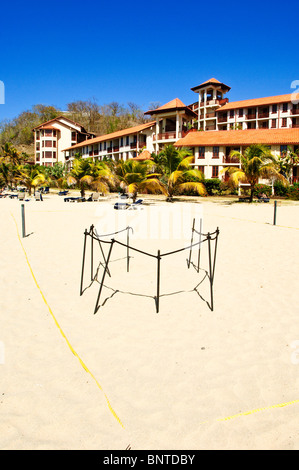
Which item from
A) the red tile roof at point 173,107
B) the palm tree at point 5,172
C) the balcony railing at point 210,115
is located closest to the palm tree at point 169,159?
the red tile roof at point 173,107

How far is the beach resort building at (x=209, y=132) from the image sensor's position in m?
39.2

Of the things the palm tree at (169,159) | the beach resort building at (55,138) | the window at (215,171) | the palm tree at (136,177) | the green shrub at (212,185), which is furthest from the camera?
the beach resort building at (55,138)

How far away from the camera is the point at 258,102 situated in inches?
2142

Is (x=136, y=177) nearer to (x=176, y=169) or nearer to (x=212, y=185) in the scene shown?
(x=176, y=169)

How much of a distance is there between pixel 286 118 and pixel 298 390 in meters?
56.3

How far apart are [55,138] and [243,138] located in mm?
44235

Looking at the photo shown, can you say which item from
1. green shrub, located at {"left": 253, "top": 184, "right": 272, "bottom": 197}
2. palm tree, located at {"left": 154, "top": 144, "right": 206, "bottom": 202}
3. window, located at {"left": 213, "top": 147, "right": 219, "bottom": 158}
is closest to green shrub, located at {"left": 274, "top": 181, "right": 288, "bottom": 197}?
green shrub, located at {"left": 253, "top": 184, "right": 272, "bottom": 197}

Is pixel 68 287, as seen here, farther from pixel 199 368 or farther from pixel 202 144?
pixel 202 144

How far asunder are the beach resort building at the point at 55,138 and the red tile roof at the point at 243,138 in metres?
35.7

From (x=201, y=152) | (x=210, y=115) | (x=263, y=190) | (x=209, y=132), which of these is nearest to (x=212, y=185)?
(x=263, y=190)

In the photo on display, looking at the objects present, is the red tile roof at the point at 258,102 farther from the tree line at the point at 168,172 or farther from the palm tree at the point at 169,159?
the palm tree at the point at 169,159

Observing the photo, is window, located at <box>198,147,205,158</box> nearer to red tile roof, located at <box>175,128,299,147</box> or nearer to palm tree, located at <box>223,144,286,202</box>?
red tile roof, located at <box>175,128,299,147</box>

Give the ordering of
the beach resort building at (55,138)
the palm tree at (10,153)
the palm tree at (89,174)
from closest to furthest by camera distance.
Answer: the palm tree at (89,174) < the palm tree at (10,153) < the beach resort building at (55,138)
